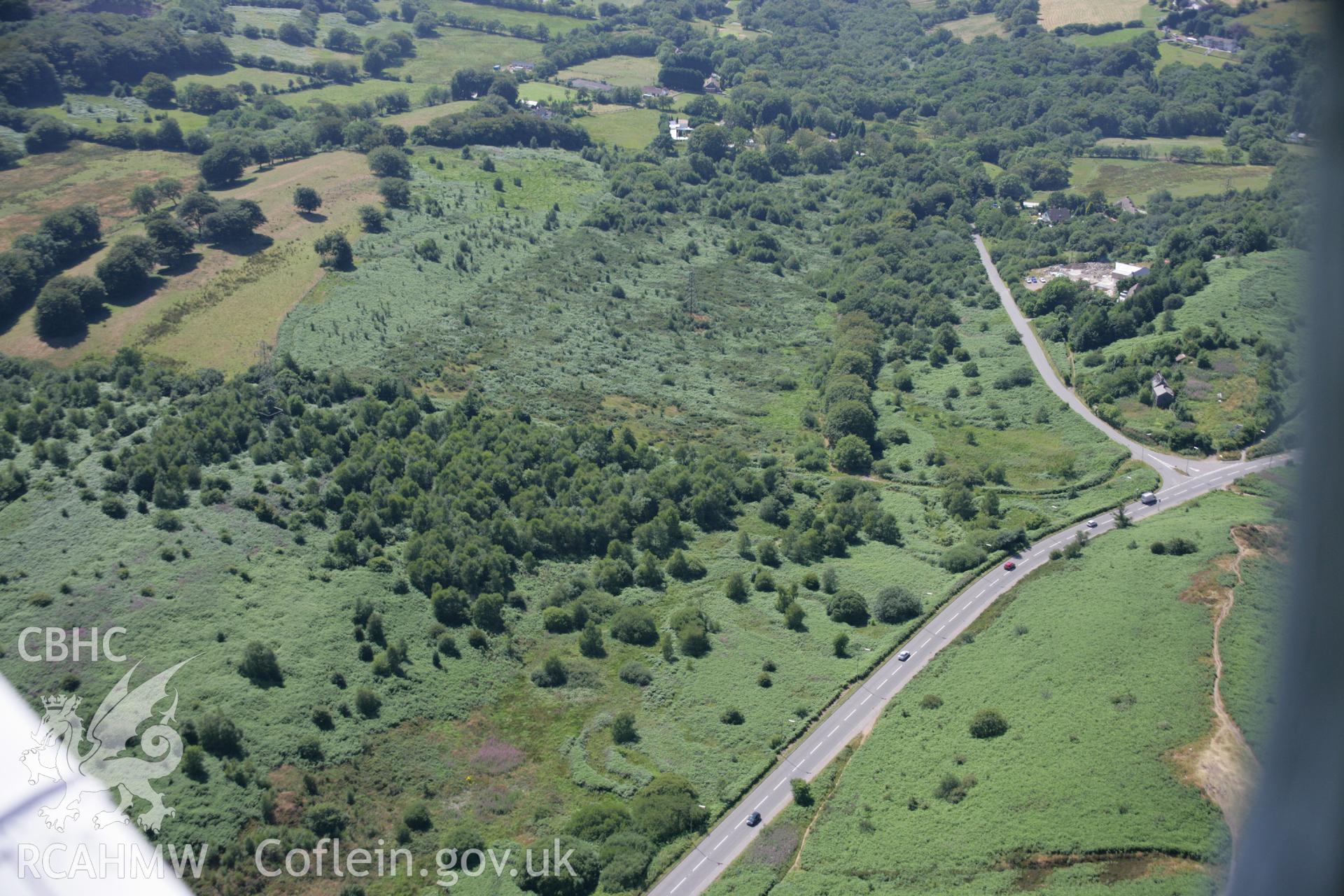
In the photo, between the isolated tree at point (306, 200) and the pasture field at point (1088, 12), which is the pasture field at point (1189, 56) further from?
the isolated tree at point (306, 200)

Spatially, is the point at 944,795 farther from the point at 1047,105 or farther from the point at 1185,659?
the point at 1047,105

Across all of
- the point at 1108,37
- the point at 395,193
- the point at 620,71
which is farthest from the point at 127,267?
the point at 1108,37

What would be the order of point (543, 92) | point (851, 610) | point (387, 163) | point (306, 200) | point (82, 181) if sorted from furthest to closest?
point (543, 92), point (387, 163), point (306, 200), point (82, 181), point (851, 610)

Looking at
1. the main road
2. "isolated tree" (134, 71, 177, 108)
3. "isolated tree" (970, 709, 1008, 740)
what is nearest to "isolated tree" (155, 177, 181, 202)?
"isolated tree" (134, 71, 177, 108)

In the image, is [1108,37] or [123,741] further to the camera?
[1108,37]

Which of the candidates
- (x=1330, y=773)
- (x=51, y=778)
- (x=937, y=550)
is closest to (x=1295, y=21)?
(x=1330, y=773)

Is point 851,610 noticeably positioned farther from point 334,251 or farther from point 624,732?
point 334,251

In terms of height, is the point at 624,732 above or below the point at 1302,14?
below
